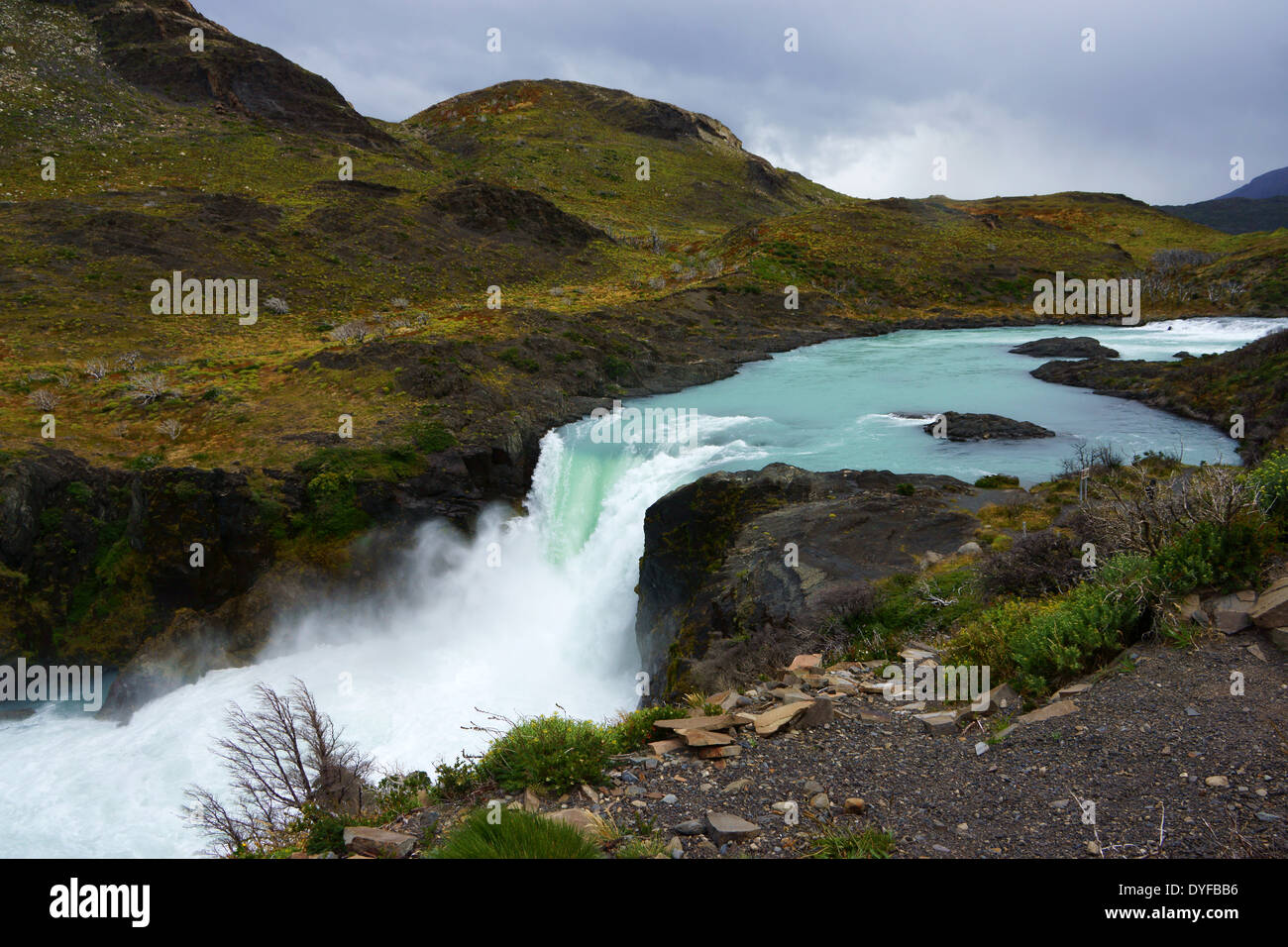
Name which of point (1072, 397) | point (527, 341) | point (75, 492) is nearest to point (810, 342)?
point (1072, 397)

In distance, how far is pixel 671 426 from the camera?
2817 cm

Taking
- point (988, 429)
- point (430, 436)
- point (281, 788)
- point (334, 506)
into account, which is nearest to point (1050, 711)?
point (281, 788)

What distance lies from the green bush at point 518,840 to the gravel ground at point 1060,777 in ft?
3.39

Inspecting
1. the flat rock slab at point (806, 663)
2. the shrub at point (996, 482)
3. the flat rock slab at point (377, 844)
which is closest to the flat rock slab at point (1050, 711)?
the flat rock slab at point (806, 663)

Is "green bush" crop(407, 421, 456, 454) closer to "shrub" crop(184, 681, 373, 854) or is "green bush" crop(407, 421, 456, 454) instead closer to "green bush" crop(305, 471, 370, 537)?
"green bush" crop(305, 471, 370, 537)

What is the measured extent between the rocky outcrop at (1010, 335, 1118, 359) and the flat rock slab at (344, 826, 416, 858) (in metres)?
43.7

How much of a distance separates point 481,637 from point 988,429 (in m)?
19.6

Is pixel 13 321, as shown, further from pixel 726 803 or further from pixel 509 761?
pixel 726 803

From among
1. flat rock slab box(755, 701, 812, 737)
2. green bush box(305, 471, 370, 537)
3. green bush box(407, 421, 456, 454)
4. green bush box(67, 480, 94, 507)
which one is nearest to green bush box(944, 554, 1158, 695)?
flat rock slab box(755, 701, 812, 737)

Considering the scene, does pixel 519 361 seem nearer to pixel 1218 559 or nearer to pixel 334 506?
pixel 334 506

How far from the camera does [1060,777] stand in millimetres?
5230

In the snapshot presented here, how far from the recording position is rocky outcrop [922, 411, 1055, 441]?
1000 inches

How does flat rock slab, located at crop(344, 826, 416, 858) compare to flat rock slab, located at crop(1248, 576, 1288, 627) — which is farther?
flat rock slab, located at crop(1248, 576, 1288, 627)
